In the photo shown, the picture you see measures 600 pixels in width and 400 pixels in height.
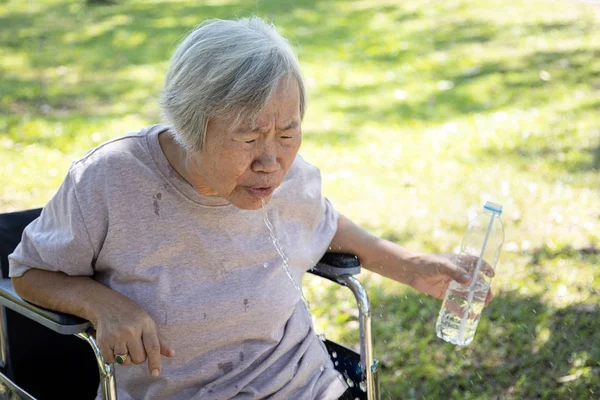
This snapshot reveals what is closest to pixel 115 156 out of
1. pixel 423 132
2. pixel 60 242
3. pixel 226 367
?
pixel 60 242

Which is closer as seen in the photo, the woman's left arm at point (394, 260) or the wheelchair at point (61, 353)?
the wheelchair at point (61, 353)

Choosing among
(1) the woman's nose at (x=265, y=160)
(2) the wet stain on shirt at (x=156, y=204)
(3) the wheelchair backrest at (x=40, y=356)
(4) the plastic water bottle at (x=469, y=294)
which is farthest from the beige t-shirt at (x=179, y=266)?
(4) the plastic water bottle at (x=469, y=294)

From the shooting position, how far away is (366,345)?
95.9 inches

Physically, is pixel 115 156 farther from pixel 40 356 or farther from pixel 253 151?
pixel 40 356

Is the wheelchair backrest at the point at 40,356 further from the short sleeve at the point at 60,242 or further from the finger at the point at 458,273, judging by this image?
the finger at the point at 458,273

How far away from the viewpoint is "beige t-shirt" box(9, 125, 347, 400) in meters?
2.14

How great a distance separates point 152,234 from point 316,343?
65cm

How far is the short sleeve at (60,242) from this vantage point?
6.89 ft

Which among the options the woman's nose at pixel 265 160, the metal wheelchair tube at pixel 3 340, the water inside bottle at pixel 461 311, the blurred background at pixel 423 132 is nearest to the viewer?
the woman's nose at pixel 265 160

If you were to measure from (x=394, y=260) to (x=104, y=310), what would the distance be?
1.00 m

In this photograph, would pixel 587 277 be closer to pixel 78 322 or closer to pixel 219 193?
pixel 219 193

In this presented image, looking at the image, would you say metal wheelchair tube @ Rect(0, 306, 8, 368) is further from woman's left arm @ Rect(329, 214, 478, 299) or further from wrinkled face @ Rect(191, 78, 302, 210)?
woman's left arm @ Rect(329, 214, 478, 299)

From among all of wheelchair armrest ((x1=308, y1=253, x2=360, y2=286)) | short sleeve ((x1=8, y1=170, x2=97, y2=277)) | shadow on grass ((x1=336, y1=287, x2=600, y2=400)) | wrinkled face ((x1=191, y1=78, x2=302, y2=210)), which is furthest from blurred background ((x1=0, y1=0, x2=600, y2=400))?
short sleeve ((x1=8, y1=170, x2=97, y2=277))

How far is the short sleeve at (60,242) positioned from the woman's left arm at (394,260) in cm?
83
